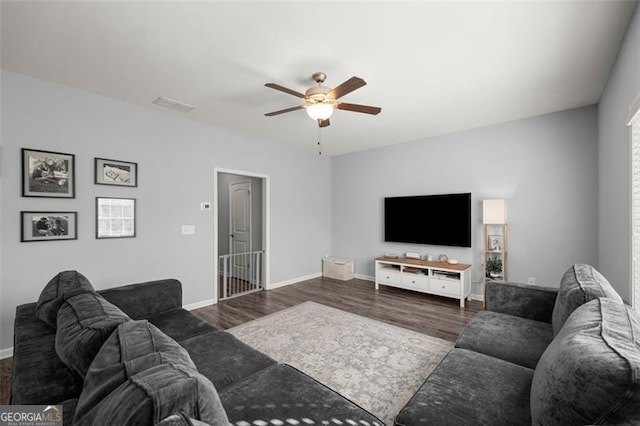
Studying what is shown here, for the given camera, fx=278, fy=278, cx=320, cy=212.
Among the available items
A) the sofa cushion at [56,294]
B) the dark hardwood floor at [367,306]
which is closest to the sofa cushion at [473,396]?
the dark hardwood floor at [367,306]

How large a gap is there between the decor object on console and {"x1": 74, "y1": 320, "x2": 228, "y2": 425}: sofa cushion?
159 inches

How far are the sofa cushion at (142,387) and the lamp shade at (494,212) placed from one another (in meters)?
4.13

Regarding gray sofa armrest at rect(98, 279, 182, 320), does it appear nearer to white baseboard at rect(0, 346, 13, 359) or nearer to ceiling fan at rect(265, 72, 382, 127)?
white baseboard at rect(0, 346, 13, 359)

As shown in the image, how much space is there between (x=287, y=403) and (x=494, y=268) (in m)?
3.79

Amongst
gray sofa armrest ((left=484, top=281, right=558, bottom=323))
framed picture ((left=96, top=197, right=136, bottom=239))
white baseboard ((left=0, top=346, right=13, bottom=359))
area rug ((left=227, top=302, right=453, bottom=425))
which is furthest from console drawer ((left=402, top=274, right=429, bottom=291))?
white baseboard ((left=0, top=346, right=13, bottom=359))

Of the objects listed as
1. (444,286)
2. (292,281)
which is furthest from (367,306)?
(292,281)

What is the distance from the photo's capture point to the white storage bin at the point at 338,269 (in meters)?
5.69

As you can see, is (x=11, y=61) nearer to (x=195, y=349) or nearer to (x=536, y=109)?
(x=195, y=349)

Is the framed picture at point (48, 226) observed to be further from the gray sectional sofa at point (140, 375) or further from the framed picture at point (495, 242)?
the framed picture at point (495, 242)

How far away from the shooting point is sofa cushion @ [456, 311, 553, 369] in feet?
5.93

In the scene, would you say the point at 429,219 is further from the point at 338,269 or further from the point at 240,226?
the point at 240,226

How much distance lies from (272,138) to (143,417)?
463cm

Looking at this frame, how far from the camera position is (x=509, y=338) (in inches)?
78.7

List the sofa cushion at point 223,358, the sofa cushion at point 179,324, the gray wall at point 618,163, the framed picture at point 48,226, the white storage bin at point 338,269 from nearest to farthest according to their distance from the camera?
the sofa cushion at point 223,358 < the gray wall at point 618,163 < the sofa cushion at point 179,324 < the framed picture at point 48,226 < the white storage bin at point 338,269
